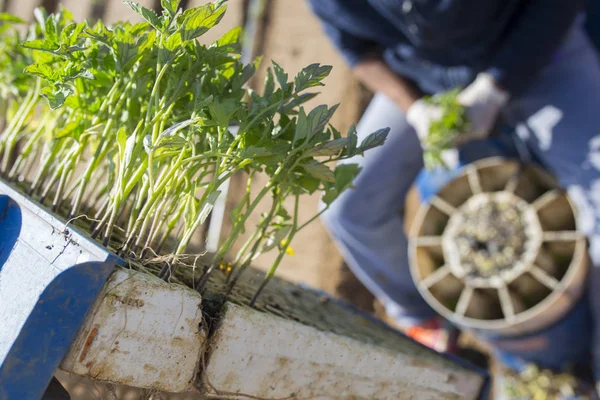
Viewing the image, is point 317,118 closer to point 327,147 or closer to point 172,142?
point 327,147

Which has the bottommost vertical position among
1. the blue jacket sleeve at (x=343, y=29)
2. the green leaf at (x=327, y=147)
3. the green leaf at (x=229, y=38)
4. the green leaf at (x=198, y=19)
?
the green leaf at (x=327, y=147)

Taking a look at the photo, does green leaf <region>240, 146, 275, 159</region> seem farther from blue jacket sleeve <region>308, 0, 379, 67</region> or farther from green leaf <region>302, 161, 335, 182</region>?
blue jacket sleeve <region>308, 0, 379, 67</region>

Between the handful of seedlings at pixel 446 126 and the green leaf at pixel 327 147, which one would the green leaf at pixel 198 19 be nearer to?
the green leaf at pixel 327 147

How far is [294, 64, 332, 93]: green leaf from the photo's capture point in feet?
2.06

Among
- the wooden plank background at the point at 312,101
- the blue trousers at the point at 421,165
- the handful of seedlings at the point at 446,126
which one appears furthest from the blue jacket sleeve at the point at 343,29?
the wooden plank background at the point at 312,101

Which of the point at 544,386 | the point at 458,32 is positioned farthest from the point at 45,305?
the point at 544,386

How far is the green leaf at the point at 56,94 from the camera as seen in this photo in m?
0.62

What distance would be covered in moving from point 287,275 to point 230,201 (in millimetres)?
420

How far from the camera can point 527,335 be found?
1489 millimetres

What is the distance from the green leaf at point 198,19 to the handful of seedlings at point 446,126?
0.94 meters

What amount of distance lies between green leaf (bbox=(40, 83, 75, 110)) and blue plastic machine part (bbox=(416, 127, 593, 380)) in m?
1.15

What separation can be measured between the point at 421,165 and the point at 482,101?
32 centimetres

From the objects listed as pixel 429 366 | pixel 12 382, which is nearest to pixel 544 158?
pixel 429 366

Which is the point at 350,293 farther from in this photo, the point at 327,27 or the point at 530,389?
the point at 327,27
